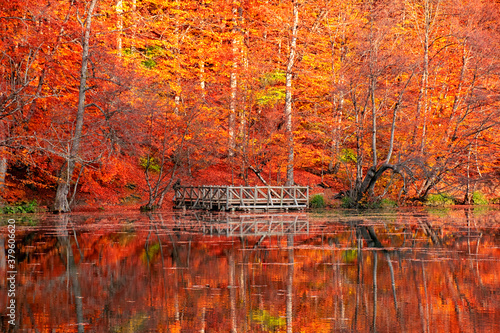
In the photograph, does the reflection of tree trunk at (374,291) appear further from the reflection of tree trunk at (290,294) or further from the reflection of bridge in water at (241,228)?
the reflection of bridge in water at (241,228)

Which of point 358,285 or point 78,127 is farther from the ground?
point 78,127

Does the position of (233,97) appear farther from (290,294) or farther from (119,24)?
(290,294)

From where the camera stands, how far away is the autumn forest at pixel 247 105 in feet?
91.8

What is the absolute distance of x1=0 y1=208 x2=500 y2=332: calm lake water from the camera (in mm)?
6801

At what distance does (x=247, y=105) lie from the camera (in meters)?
36.1

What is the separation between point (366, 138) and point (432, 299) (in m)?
29.4

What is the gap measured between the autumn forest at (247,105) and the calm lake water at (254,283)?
42.1ft

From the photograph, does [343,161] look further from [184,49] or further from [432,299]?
[432,299]

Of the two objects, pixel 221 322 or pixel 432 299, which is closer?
pixel 221 322

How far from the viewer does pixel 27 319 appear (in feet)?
22.7

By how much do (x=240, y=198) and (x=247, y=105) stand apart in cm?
821

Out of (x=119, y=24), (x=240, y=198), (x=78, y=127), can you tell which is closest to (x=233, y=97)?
(x=119, y=24)

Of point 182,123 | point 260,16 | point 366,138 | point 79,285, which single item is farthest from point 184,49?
point 79,285

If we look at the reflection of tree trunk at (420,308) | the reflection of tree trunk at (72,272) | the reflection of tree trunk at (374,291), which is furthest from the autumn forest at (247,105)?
the reflection of tree trunk at (420,308)
